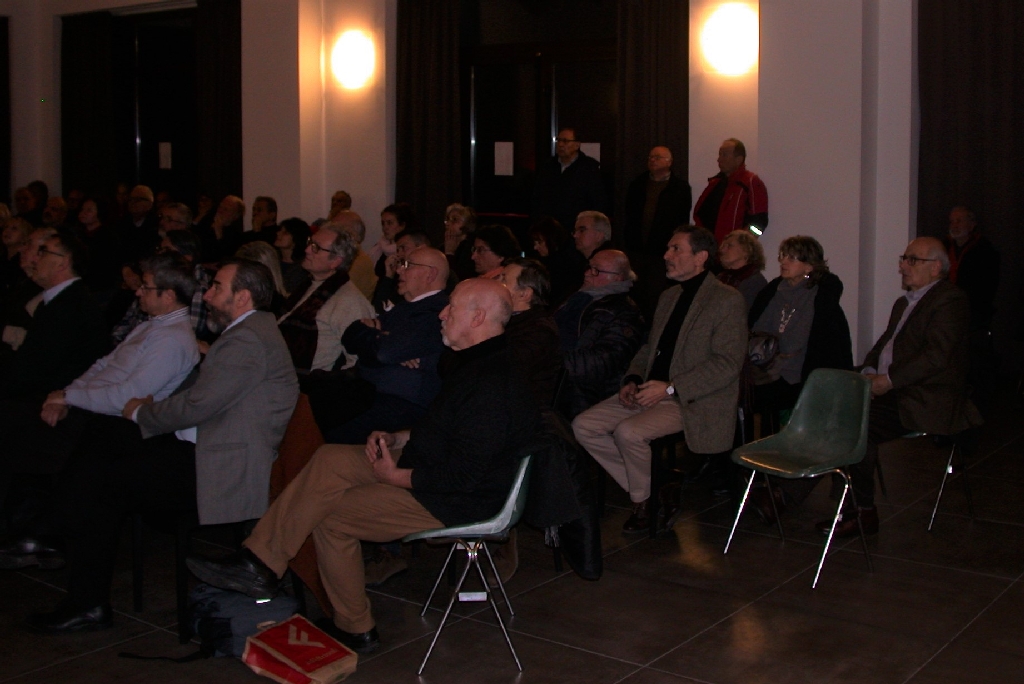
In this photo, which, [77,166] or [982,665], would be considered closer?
[982,665]

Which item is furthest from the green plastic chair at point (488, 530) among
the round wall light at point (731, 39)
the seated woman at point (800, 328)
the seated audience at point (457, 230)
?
the round wall light at point (731, 39)

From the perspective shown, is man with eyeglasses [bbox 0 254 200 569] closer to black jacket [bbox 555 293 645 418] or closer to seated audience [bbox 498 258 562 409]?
seated audience [bbox 498 258 562 409]

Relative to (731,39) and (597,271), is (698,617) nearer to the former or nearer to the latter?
(597,271)

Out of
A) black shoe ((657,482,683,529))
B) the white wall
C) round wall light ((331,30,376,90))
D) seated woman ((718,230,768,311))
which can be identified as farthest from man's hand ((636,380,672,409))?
round wall light ((331,30,376,90))

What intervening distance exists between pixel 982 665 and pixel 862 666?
1.19ft

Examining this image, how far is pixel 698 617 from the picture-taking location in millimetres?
3732

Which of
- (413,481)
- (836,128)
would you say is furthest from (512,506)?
(836,128)

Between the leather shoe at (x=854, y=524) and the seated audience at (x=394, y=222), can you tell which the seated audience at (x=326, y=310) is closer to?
the leather shoe at (x=854, y=524)

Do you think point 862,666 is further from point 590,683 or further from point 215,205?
point 215,205

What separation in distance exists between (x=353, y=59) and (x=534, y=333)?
5993 mm

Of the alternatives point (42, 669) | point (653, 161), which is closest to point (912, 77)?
point (653, 161)

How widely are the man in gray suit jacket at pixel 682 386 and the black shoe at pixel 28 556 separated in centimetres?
219

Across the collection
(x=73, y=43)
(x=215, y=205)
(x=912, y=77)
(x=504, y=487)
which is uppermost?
(x=73, y=43)

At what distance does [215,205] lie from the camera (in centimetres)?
1043
